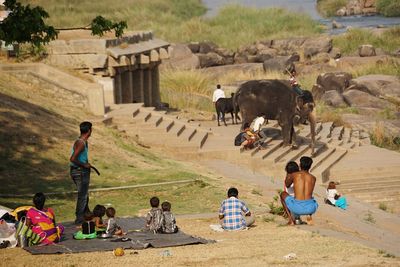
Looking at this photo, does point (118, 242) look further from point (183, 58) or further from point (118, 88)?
point (183, 58)

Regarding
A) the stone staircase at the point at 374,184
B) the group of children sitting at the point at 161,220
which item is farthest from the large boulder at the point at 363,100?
the group of children sitting at the point at 161,220

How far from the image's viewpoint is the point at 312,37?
79.9 metres

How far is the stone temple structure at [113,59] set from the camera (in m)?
37.8

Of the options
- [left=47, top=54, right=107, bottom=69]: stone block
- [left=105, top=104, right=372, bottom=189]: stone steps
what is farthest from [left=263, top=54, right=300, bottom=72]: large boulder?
[left=47, top=54, right=107, bottom=69]: stone block

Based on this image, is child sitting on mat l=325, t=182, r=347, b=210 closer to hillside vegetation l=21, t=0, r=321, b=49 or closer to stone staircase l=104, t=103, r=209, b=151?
stone staircase l=104, t=103, r=209, b=151

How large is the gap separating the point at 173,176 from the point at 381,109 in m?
23.3

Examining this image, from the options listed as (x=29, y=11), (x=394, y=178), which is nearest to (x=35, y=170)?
(x=29, y=11)

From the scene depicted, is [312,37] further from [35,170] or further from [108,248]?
[108,248]

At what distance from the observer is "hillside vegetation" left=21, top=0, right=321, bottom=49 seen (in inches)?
3123

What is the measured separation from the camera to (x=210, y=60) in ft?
223

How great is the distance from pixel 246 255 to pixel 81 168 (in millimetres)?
3766

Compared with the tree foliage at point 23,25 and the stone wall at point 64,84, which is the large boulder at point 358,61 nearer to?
the stone wall at point 64,84

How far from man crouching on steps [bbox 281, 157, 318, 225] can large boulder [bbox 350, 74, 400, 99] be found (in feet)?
106

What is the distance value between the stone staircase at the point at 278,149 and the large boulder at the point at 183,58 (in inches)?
917
